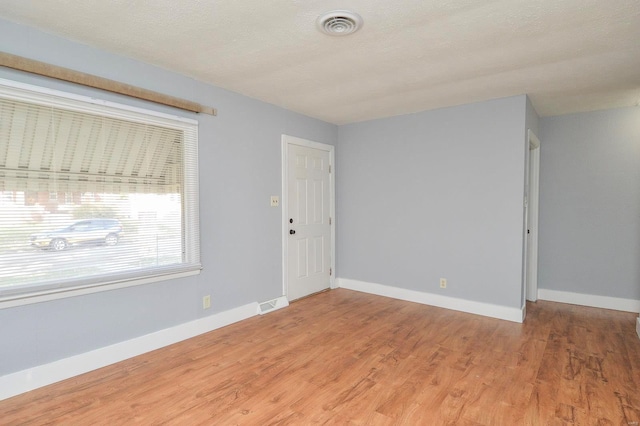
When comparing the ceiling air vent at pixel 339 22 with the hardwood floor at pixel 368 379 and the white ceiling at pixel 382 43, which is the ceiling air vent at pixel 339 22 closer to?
the white ceiling at pixel 382 43

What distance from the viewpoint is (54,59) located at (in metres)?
2.29

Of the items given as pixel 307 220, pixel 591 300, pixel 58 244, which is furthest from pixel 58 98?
pixel 591 300

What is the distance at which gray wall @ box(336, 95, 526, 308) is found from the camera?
3629 millimetres

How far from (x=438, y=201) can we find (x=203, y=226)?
2802mm

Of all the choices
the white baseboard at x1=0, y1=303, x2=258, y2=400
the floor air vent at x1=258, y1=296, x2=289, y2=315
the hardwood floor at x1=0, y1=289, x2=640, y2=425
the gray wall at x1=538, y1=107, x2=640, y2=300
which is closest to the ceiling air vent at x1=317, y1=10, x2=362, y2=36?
the hardwood floor at x1=0, y1=289, x2=640, y2=425

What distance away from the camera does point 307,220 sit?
451cm

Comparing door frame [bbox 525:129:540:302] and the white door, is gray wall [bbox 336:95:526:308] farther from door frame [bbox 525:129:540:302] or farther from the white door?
door frame [bbox 525:129:540:302]

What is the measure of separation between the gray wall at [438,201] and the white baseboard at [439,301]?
0.07 meters

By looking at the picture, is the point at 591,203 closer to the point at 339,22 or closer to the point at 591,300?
the point at 591,300

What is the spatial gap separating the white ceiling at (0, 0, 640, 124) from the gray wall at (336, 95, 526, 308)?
21.3 inches

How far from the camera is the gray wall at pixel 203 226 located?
222 centimetres

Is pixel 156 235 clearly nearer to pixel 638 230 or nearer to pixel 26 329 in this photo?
pixel 26 329

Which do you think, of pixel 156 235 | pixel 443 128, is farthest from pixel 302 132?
pixel 156 235

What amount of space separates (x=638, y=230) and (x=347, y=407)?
4.13 meters
